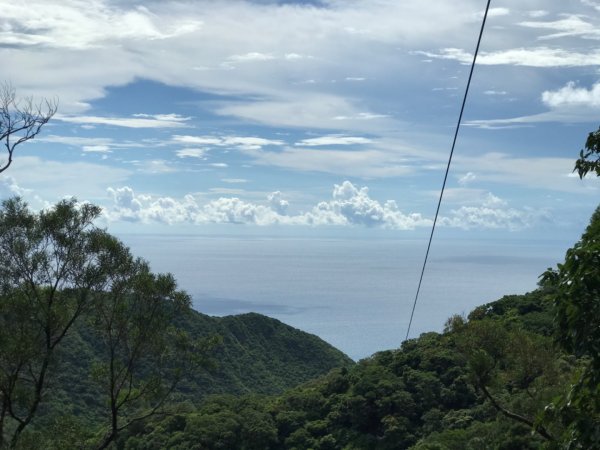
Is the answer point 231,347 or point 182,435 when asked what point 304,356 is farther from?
point 182,435

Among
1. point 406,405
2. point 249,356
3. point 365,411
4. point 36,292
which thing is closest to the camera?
point 36,292

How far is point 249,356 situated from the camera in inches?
3393

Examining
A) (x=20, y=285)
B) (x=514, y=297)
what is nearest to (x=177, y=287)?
(x=20, y=285)

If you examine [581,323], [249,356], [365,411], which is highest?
[581,323]

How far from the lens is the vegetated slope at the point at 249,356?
67500 mm

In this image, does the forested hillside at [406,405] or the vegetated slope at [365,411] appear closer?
the forested hillside at [406,405]

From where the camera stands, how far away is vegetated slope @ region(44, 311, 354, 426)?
221 feet

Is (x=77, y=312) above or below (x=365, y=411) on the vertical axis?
above

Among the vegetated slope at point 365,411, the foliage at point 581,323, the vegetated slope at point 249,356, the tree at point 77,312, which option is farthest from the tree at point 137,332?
the vegetated slope at point 249,356

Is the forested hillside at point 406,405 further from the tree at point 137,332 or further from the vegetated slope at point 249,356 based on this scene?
the vegetated slope at point 249,356

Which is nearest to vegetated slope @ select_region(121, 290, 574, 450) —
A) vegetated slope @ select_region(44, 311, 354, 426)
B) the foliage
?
vegetated slope @ select_region(44, 311, 354, 426)

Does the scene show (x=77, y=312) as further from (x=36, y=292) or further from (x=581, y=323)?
(x=581, y=323)

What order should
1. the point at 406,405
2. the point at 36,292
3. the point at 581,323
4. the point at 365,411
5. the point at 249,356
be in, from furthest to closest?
1. the point at 249,356
2. the point at 365,411
3. the point at 406,405
4. the point at 36,292
5. the point at 581,323

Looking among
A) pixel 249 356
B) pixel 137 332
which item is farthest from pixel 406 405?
pixel 249 356
